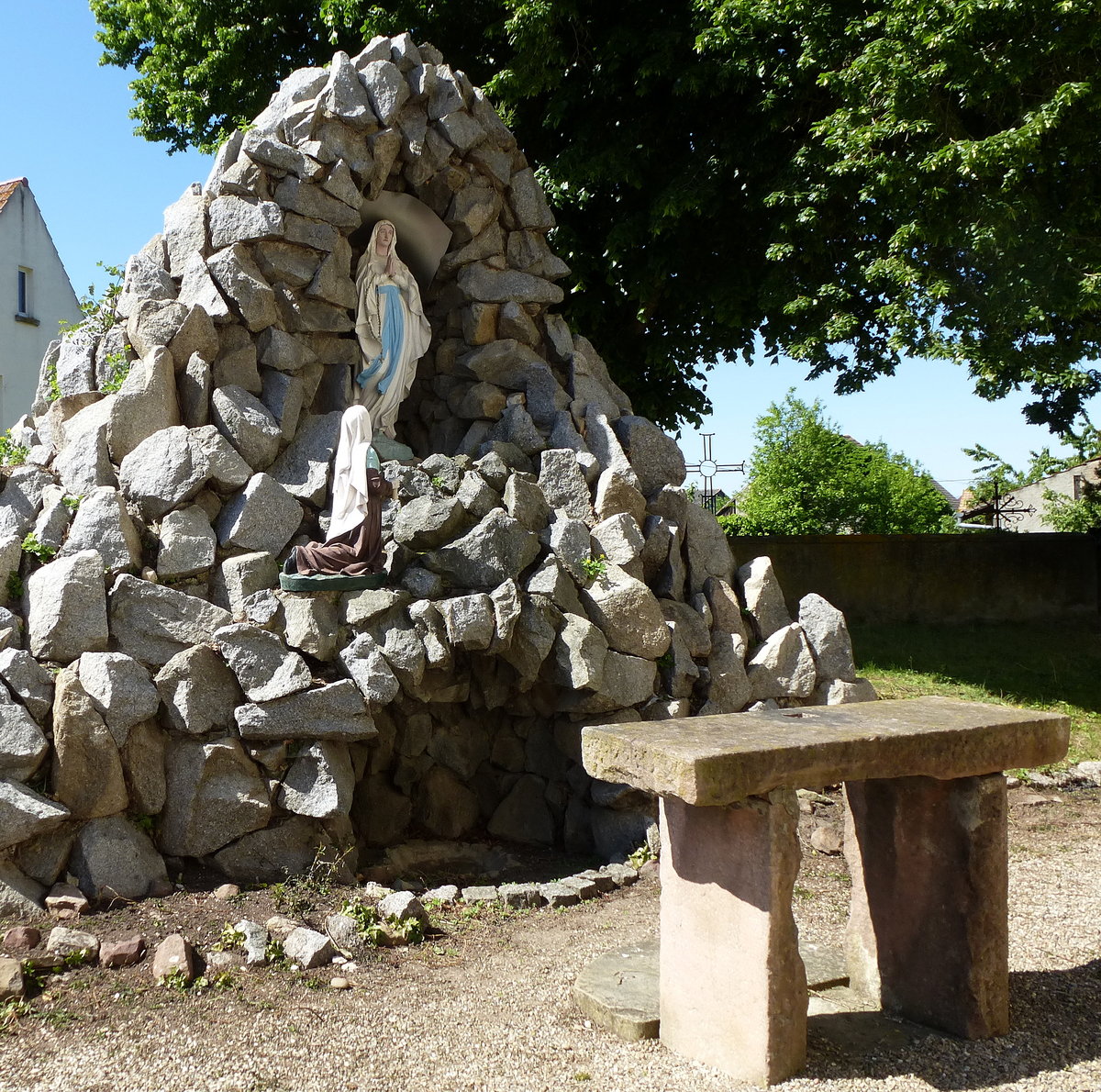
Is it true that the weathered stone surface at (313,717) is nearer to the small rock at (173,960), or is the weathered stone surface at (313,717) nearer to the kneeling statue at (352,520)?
the kneeling statue at (352,520)

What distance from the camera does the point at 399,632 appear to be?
7.35 m

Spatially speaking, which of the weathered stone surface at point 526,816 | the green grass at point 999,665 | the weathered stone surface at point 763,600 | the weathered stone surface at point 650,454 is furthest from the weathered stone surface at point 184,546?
the green grass at point 999,665

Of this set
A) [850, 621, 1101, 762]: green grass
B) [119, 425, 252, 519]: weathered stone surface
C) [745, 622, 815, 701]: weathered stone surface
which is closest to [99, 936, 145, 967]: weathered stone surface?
[119, 425, 252, 519]: weathered stone surface

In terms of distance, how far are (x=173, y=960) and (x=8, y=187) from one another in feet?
65.2

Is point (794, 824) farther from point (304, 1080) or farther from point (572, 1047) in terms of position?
point (304, 1080)

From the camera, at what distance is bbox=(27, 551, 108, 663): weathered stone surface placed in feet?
22.0

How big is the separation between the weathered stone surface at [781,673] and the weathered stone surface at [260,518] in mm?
4019

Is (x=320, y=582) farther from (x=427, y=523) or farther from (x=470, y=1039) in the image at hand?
(x=470, y=1039)

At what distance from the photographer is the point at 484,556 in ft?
25.9

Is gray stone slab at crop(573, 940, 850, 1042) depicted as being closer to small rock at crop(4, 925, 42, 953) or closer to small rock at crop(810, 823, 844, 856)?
small rock at crop(810, 823, 844, 856)

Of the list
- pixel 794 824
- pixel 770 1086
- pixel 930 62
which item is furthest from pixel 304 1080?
pixel 930 62

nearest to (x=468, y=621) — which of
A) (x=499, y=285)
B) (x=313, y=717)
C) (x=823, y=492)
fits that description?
(x=313, y=717)

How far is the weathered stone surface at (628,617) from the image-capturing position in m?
8.13

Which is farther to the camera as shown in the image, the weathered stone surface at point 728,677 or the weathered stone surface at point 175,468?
the weathered stone surface at point 728,677
